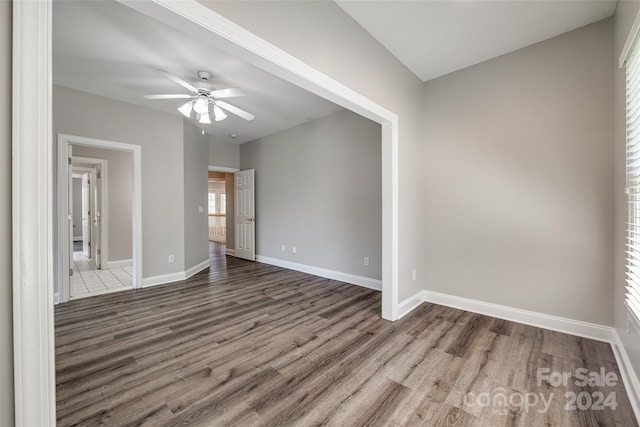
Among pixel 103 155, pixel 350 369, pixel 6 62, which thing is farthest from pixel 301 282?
pixel 103 155

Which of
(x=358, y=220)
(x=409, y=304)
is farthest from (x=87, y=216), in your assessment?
(x=409, y=304)

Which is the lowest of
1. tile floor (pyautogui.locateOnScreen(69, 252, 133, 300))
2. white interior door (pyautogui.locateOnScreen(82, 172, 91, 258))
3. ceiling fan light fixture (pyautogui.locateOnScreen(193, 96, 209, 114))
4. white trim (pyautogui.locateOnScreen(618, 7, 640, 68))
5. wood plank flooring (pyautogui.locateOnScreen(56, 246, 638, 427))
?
wood plank flooring (pyautogui.locateOnScreen(56, 246, 638, 427))

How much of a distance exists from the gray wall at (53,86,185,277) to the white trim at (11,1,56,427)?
3402 millimetres

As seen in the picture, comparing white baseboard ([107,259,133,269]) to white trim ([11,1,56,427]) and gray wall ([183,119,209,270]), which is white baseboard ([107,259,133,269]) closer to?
gray wall ([183,119,209,270])

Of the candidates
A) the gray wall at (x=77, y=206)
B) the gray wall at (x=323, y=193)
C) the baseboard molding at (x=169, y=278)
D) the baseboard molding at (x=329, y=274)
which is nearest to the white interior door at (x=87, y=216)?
the baseboard molding at (x=169, y=278)

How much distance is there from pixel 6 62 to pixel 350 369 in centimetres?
230

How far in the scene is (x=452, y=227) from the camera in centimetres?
302

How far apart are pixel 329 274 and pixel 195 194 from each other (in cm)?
282

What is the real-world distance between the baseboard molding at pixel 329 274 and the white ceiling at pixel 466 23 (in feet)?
9.57

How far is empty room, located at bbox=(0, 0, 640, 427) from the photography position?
131 cm

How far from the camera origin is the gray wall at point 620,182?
5.93ft

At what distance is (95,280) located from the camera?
429 centimetres

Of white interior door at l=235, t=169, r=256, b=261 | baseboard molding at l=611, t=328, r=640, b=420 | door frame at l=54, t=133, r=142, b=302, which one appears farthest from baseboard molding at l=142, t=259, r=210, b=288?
baseboard molding at l=611, t=328, r=640, b=420

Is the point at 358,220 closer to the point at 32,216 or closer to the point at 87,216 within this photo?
the point at 32,216
